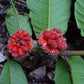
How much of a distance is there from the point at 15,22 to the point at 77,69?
3.65 feet

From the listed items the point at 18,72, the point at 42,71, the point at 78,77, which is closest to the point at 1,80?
the point at 18,72

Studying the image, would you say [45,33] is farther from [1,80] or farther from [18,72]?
[1,80]

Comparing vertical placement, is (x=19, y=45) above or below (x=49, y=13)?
below

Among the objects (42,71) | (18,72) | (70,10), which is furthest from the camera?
(42,71)

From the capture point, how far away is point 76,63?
6.02 feet

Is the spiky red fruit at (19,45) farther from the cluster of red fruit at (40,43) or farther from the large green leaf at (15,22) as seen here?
the large green leaf at (15,22)

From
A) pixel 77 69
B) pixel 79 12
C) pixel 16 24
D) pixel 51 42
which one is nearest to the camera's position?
pixel 51 42

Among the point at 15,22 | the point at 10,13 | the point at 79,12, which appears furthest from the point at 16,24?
the point at 79,12

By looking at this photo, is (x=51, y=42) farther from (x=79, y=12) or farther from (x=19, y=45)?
(x=79, y=12)

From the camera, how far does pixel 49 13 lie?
197 centimetres

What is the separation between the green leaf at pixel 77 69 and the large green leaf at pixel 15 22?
748 millimetres

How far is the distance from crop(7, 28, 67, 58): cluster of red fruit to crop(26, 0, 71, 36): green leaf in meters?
0.43

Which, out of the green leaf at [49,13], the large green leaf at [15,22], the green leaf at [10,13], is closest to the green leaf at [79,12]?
the green leaf at [49,13]

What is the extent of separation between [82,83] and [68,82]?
0.17 m
